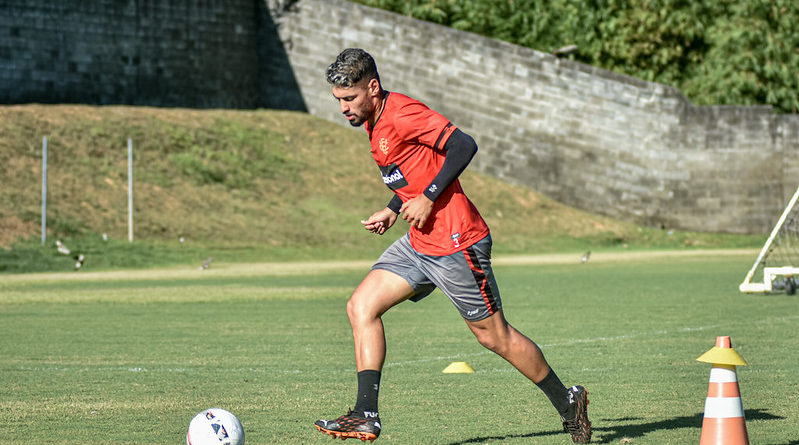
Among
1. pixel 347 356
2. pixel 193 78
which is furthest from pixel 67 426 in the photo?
pixel 193 78

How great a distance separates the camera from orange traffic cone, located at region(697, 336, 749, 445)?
19.5 feet

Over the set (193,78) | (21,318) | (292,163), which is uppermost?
(193,78)

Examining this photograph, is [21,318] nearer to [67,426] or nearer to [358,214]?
[67,426]

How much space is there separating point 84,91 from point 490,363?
29642mm

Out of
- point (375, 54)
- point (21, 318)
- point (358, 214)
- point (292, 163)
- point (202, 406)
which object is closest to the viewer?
point (202, 406)

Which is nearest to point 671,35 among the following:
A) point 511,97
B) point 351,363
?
point 511,97

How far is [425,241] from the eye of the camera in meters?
7.04

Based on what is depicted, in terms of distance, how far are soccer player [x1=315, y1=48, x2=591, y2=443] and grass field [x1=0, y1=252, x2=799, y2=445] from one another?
390 millimetres

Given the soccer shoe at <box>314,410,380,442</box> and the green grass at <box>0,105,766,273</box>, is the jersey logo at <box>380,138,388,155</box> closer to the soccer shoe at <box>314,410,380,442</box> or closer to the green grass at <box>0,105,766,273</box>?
the soccer shoe at <box>314,410,380,442</box>

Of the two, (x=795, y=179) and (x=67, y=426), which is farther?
(x=795, y=179)

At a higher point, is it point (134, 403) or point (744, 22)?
point (744, 22)

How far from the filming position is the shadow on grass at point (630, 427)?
7034 mm

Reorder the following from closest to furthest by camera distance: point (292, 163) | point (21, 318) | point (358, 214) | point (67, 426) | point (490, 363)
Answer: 1. point (67, 426)
2. point (490, 363)
3. point (21, 318)
4. point (358, 214)
5. point (292, 163)

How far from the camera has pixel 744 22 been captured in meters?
41.9
